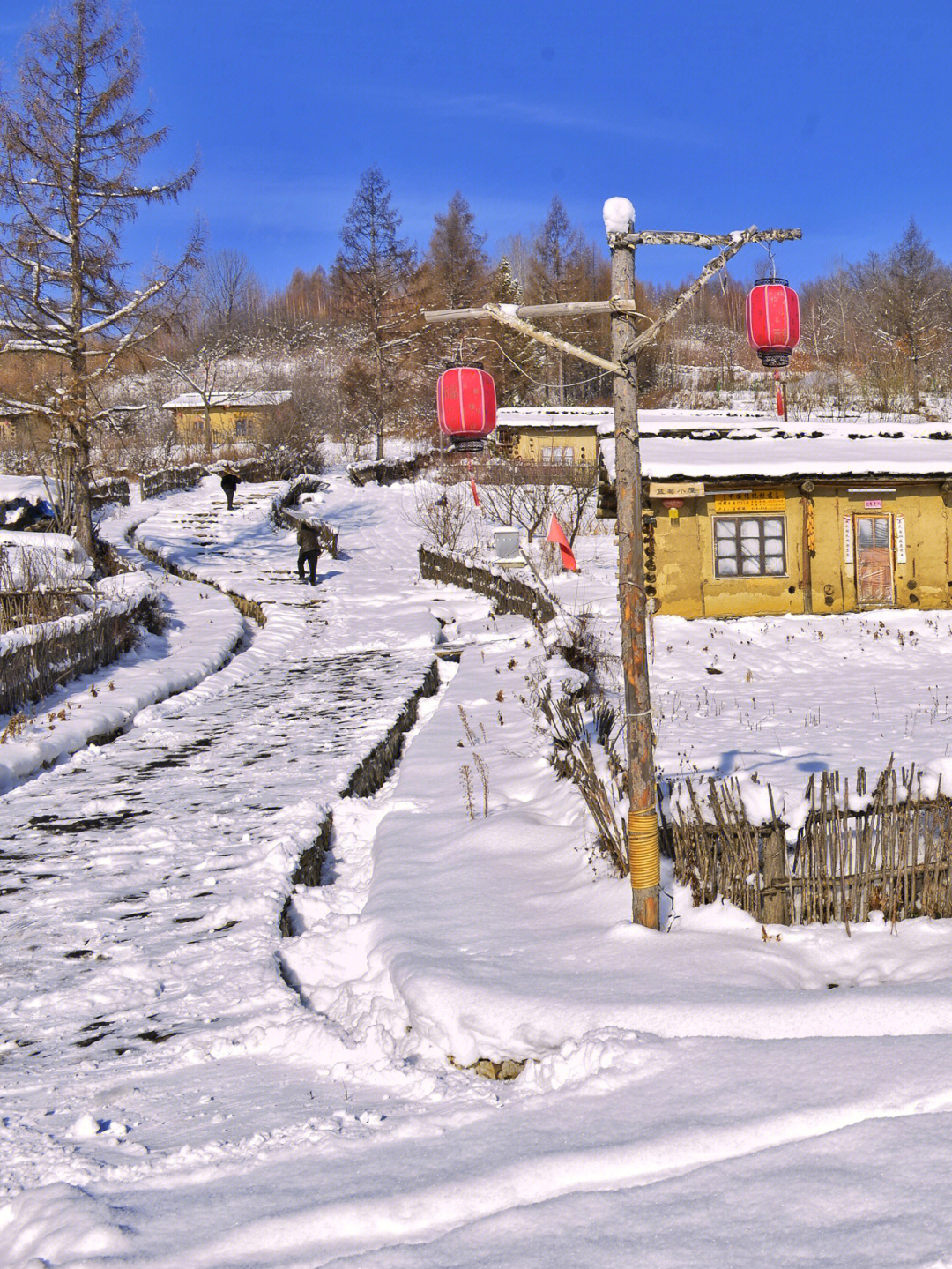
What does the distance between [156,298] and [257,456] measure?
69.2ft

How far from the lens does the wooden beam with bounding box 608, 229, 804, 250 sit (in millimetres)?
5406

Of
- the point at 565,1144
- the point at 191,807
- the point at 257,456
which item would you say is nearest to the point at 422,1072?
the point at 565,1144

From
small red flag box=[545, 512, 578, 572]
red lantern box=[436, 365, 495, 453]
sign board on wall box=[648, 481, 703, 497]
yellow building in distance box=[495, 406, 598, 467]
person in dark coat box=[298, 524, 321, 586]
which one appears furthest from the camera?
yellow building in distance box=[495, 406, 598, 467]

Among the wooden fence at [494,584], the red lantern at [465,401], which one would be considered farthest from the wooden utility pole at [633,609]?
the wooden fence at [494,584]

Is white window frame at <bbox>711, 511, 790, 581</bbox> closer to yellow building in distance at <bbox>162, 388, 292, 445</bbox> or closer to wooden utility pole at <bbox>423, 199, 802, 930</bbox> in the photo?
wooden utility pole at <bbox>423, 199, 802, 930</bbox>

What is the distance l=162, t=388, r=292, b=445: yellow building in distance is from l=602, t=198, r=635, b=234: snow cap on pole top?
4453 centimetres

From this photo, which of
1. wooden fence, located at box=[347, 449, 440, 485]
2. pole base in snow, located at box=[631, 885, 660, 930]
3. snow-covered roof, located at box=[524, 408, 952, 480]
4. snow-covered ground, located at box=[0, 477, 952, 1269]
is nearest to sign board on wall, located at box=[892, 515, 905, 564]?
snow-covered roof, located at box=[524, 408, 952, 480]

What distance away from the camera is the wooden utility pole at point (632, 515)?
212 inches

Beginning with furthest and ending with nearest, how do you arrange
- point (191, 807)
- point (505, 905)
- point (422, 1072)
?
point (191, 807), point (505, 905), point (422, 1072)

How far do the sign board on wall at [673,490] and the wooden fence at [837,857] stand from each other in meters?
12.5

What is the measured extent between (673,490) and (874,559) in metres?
4.16

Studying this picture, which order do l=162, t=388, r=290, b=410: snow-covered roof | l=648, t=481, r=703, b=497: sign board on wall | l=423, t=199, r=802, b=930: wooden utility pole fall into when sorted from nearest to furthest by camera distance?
l=423, t=199, r=802, b=930: wooden utility pole → l=648, t=481, r=703, b=497: sign board on wall → l=162, t=388, r=290, b=410: snow-covered roof

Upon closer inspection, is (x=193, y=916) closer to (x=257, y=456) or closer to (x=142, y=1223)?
(x=142, y=1223)

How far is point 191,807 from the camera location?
29.8ft
